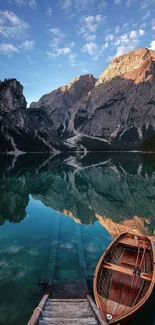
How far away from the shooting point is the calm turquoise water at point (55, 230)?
1262 cm

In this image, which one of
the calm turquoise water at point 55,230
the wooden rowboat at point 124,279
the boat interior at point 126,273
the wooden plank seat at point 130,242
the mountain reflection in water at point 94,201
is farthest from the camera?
the mountain reflection in water at point 94,201

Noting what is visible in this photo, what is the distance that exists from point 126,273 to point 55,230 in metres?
12.7

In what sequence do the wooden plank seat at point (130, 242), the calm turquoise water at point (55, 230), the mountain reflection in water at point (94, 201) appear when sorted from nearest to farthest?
1. the calm turquoise water at point (55, 230)
2. the wooden plank seat at point (130, 242)
3. the mountain reflection in water at point (94, 201)

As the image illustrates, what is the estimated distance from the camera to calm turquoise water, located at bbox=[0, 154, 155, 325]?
1262 centimetres

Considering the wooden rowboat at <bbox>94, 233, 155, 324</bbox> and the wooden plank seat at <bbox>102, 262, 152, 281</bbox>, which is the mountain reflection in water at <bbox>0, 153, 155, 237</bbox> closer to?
the wooden rowboat at <bbox>94, 233, 155, 324</bbox>

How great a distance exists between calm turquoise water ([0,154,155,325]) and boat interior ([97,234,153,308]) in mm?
1160

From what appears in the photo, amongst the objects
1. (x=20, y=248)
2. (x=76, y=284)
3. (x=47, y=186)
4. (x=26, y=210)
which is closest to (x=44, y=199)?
(x=26, y=210)

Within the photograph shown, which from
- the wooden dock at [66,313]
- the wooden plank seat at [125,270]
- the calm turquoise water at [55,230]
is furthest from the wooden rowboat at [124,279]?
the calm turquoise water at [55,230]

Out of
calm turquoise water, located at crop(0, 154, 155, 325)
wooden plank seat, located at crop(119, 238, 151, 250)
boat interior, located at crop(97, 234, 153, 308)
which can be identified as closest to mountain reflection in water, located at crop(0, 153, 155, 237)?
calm turquoise water, located at crop(0, 154, 155, 325)

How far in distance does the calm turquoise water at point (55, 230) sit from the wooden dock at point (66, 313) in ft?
6.54

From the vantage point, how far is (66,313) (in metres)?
8.84

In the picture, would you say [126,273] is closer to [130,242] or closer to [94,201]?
[130,242]

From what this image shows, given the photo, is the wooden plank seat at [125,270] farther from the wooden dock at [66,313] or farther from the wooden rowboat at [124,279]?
the wooden dock at [66,313]

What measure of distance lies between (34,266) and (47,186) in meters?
31.9
